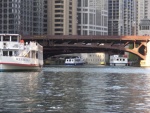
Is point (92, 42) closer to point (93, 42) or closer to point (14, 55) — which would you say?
point (93, 42)

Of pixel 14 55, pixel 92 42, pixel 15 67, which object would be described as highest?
pixel 14 55

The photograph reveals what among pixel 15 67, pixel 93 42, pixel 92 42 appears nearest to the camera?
pixel 15 67

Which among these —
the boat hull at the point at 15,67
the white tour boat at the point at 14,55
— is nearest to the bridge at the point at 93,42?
the white tour boat at the point at 14,55

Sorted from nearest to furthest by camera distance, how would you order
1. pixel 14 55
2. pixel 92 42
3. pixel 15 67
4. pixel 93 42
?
pixel 15 67, pixel 14 55, pixel 93 42, pixel 92 42

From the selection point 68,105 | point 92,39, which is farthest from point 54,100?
point 92,39

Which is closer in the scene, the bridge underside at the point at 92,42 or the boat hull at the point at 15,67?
the boat hull at the point at 15,67

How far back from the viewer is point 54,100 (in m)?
34.2

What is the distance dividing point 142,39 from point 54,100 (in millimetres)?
150684

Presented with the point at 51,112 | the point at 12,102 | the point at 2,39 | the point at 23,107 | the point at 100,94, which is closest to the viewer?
the point at 51,112

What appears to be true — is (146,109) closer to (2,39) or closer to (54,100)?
(54,100)

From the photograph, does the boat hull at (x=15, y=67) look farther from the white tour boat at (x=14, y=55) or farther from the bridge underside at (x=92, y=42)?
the bridge underside at (x=92, y=42)

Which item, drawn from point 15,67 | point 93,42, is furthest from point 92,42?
point 15,67

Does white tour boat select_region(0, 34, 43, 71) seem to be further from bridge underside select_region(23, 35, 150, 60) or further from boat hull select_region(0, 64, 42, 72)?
bridge underside select_region(23, 35, 150, 60)

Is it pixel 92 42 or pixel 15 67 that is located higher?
pixel 92 42
